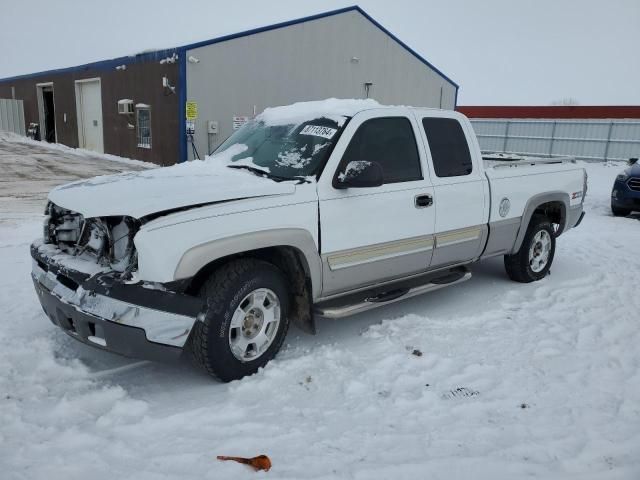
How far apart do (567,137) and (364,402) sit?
81.1 feet

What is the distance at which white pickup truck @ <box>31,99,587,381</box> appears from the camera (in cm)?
319

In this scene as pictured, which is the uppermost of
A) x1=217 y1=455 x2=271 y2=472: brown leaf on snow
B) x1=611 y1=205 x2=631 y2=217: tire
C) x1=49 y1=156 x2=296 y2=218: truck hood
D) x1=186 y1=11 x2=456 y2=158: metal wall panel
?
x1=186 y1=11 x2=456 y2=158: metal wall panel

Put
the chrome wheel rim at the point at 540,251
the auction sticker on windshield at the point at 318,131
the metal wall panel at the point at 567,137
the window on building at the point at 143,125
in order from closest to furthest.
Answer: the auction sticker on windshield at the point at 318,131, the chrome wheel rim at the point at 540,251, the window on building at the point at 143,125, the metal wall panel at the point at 567,137

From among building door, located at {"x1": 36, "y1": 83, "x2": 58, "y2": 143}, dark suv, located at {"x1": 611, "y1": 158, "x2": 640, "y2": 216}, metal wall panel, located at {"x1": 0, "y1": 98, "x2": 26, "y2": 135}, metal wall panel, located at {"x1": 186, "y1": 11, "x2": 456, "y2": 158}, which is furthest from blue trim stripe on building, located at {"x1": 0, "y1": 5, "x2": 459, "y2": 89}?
dark suv, located at {"x1": 611, "y1": 158, "x2": 640, "y2": 216}

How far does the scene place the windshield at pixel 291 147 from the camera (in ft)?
13.1

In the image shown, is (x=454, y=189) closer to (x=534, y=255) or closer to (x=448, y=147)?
(x=448, y=147)

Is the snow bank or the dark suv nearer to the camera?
the dark suv

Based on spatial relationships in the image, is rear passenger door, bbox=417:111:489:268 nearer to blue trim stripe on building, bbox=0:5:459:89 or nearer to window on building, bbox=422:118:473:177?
window on building, bbox=422:118:473:177

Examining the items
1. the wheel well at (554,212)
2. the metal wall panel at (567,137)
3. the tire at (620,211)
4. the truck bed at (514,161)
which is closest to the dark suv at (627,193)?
the tire at (620,211)

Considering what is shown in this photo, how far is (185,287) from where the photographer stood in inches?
130

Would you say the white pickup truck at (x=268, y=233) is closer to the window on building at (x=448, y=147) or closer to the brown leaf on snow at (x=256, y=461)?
the window on building at (x=448, y=147)

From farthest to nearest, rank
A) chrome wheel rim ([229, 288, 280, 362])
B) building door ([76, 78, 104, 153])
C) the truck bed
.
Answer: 1. building door ([76, 78, 104, 153])
2. the truck bed
3. chrome wheel rim ([229, 288, 280, 362])

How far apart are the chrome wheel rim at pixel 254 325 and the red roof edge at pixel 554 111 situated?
28600 millimetres

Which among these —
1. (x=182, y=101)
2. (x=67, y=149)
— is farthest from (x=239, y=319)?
(x=67, y=149)
